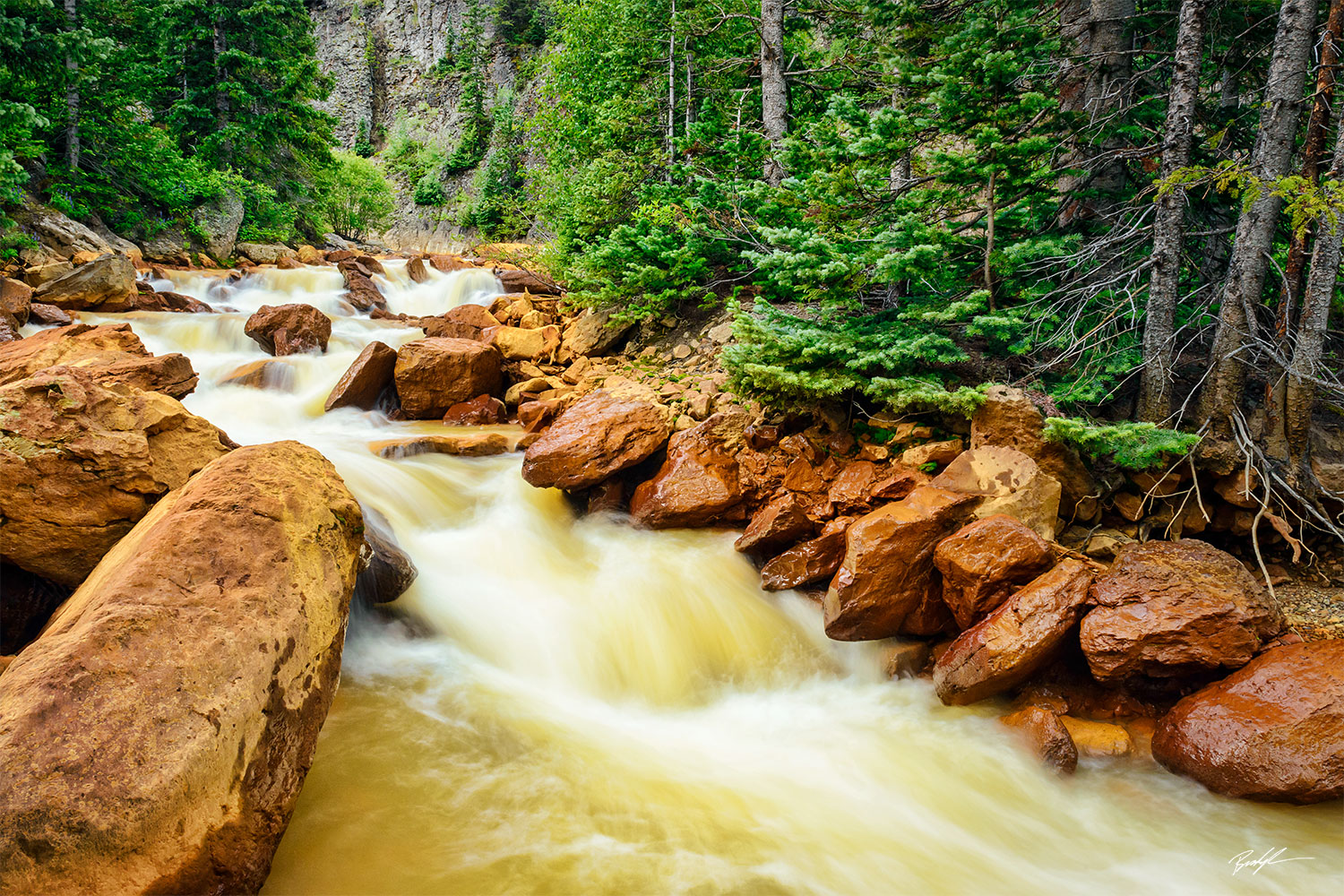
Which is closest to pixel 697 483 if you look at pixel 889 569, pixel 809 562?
pixel 809 562

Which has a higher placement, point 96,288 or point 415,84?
point 415,84

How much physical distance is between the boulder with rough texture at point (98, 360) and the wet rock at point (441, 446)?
2.17 meters

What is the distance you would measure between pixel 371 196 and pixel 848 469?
115 feet

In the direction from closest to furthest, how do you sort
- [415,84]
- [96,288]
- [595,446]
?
[595,446] → [96,288] → [415,84]

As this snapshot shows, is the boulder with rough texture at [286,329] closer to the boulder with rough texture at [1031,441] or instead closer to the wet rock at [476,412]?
the wet rock at [476,412]

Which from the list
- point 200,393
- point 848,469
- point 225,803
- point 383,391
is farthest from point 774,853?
point 200,393

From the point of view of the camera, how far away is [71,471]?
3.96 metres

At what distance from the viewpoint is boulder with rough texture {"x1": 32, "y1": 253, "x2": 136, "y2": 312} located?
1109 cm

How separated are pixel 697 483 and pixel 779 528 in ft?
3.49

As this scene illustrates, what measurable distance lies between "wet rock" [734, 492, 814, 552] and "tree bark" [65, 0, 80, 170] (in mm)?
19328

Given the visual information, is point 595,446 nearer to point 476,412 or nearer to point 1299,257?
point 476,412

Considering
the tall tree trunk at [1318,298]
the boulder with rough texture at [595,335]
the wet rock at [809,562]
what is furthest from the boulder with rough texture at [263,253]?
the tall tree trunk at [1318,298]

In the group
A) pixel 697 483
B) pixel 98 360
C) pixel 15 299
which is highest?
pixel 15 299

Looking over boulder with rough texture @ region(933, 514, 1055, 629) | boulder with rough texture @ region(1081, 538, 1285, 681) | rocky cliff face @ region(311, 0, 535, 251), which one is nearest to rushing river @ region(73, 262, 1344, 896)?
boulder with rough texture @ region(1081, 538, 1285, 681)
